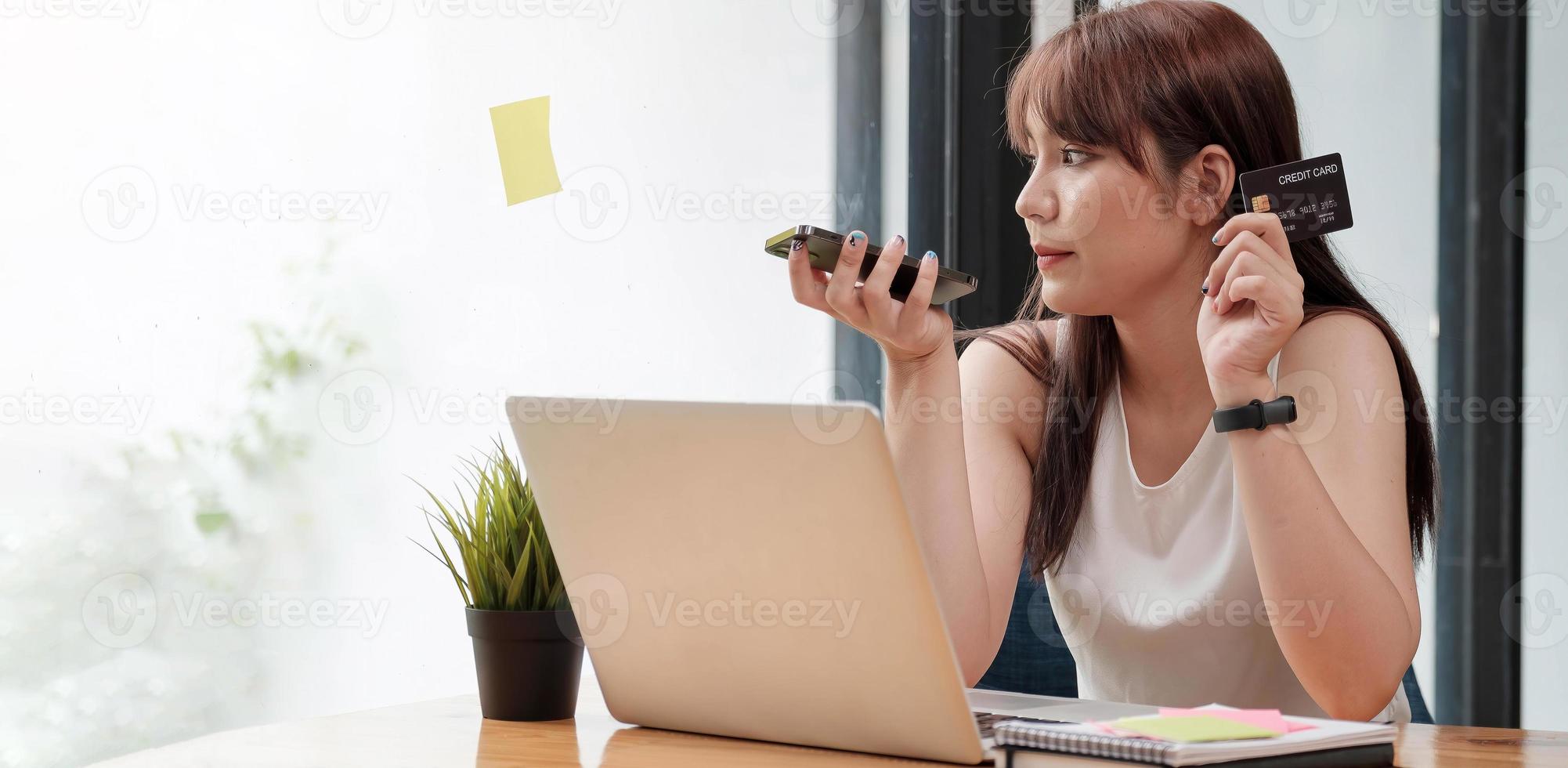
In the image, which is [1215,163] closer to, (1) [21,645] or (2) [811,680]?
(2) [811,680]

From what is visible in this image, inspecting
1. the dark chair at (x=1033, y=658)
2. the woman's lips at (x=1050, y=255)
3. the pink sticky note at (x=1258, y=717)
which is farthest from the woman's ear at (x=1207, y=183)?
the pink sticky note at (x=1258, y=717)

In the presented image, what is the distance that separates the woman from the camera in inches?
42.8

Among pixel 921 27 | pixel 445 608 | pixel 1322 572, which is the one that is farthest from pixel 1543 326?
pixel 445 608

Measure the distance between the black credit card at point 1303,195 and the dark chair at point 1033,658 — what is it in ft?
1.61

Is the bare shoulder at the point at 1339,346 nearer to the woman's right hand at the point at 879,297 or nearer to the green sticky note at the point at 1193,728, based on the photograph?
the woman's right hand at the point at 879,297

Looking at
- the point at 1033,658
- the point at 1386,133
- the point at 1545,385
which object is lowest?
the point at 1033,658

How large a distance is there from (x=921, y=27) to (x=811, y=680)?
64.9 inches

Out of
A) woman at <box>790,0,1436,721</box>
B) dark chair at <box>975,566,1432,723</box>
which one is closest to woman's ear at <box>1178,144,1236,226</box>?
woman at <box>790,0,1436,721</box>

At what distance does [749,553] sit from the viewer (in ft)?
2.49

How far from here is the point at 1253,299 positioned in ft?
3.65

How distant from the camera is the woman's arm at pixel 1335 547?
106cm

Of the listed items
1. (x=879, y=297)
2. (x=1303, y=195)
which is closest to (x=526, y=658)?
(x=879, y=297)

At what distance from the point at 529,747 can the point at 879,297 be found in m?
0.49

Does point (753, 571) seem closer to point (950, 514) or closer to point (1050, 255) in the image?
point (950, 514)
